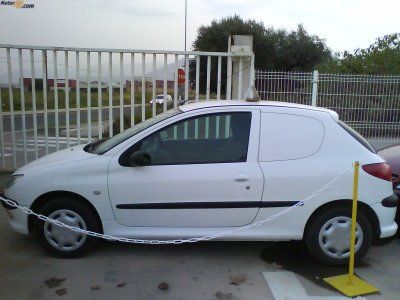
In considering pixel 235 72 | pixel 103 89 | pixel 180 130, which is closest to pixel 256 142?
pixel 180 130

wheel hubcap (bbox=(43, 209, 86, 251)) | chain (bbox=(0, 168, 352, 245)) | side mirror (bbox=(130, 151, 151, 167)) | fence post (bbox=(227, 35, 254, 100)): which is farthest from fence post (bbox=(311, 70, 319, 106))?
wheel hubcap (bbox=(43, 209, 86, 251))

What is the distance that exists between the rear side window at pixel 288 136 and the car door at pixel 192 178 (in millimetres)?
98

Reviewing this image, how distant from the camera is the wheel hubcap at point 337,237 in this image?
168 inches

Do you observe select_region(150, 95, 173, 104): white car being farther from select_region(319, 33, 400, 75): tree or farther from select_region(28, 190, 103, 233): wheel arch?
select_region(319, 33, 400, 75): tree

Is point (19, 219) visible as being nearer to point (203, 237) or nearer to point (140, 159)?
point (140, 159)

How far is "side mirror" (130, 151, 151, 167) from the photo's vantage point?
4.17 m

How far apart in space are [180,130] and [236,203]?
913 millimetres

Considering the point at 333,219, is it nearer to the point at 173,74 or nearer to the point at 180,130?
the point at 180,130

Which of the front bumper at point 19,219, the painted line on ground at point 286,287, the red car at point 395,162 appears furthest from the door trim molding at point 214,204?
the red car at point 395,162

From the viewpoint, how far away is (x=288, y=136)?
4293 mm

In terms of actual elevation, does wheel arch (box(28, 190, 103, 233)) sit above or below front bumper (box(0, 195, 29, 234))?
above

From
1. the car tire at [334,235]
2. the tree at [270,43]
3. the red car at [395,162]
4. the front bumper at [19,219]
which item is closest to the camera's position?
the car tire at [334,235]

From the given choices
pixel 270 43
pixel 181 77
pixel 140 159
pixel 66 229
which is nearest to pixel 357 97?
pixel 181 77

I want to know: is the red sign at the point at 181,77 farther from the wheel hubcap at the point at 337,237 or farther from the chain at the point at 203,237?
the wheel hubcap at the point at 337,237
